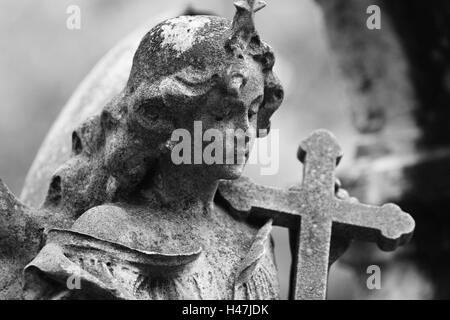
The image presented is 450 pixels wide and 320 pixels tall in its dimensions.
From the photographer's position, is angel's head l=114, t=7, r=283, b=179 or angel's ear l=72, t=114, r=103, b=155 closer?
angel's head l=114, t=7, r=283, b=179

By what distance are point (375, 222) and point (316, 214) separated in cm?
21

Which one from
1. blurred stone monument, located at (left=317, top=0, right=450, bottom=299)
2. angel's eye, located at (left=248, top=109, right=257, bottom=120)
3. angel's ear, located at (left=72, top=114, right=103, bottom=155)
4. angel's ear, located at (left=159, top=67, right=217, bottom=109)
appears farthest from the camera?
blurred stone monument, located at (left=317, top=0, right=450, bottom=299)

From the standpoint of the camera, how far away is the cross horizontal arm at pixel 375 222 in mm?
5773

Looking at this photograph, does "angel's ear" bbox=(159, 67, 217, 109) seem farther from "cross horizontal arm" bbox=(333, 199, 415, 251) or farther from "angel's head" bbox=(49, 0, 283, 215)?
"cross horizontal arm" bbox=(333, 199, 415, 251)

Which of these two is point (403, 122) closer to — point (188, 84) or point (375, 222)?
point (375, 222)

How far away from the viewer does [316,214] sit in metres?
5.74

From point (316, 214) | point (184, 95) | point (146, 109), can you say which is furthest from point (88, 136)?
point (316, 214)

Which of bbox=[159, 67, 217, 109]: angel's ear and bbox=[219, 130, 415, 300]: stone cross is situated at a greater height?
bbox=[159, 67, 217, 109]: angel's ear

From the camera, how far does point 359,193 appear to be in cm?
823

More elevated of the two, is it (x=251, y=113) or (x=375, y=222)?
(x=251, y=113)

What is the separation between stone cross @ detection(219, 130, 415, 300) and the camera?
→ 5.64 metres

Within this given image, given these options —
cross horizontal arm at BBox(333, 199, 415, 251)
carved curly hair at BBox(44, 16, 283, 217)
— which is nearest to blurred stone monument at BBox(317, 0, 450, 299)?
cross horizontal arm at BBox(333, 199, 415, 251)

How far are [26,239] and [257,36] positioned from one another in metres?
0.94
